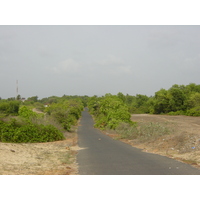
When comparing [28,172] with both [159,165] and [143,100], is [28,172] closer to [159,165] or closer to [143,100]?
[159,165]

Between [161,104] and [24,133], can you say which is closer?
[24,133]

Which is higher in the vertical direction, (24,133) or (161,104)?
(161,104)

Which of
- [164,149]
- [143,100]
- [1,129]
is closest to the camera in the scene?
[164,149]

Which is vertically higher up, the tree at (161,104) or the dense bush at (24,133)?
the tree at (161,104)

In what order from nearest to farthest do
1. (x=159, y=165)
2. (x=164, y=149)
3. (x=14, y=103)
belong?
1. (x=159, y=165)
2. (x=164, y=149)
3. (x=14, y=103)

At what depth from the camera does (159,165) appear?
10359 mm

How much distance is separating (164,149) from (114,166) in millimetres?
5931

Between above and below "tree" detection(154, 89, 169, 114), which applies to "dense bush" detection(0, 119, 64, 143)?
below

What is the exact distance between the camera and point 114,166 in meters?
10.5

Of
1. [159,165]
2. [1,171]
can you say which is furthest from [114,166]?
[1,171]

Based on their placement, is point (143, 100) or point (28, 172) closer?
point (28, 172)

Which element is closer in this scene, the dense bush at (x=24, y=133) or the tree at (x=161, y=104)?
the dense bush at (x=24, y=133)

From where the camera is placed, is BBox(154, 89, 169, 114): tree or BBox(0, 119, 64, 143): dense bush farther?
BBox(154, 89, 169, 114): tree

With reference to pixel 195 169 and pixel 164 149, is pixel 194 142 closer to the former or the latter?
pixel 164 149
